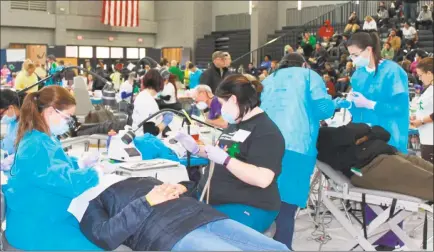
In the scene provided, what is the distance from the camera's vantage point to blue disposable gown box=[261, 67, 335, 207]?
3.38 metres

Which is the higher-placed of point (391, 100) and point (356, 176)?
point (391, 100)

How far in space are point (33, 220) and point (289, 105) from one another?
167 centimetres

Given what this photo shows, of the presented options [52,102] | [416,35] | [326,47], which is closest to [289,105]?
[52,102]

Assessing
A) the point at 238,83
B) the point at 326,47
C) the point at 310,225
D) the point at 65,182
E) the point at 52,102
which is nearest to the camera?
the point at 65,182

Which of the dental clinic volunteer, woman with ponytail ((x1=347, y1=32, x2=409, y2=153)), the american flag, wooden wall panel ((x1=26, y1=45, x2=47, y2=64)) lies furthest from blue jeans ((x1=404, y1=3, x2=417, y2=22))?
the dental clinic volunteer

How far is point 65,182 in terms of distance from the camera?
224 cm

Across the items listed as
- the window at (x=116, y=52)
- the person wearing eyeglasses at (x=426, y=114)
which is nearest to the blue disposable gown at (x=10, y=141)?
the person wearing eyeglasses at (x=426, y=114)

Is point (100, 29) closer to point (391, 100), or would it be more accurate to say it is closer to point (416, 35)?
point (416, 35)

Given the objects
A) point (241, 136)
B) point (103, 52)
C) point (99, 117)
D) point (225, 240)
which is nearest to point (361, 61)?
point (241, 136)

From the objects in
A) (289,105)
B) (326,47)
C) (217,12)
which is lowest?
(289,105)

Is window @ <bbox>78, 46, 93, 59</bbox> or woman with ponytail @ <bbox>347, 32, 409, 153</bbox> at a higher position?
window @ <bbox>78, 46, 93, 59</bbox>

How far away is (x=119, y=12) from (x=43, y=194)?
2026 centimetres

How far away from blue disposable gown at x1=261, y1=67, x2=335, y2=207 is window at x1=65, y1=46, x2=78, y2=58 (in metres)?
18.2

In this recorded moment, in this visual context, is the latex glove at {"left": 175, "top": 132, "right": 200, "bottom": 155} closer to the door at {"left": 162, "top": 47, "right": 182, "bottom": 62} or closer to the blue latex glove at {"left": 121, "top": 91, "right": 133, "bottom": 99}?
the blue latex glove at {"left": 121, "top": 91, "right": 133, "bottom": 99}
